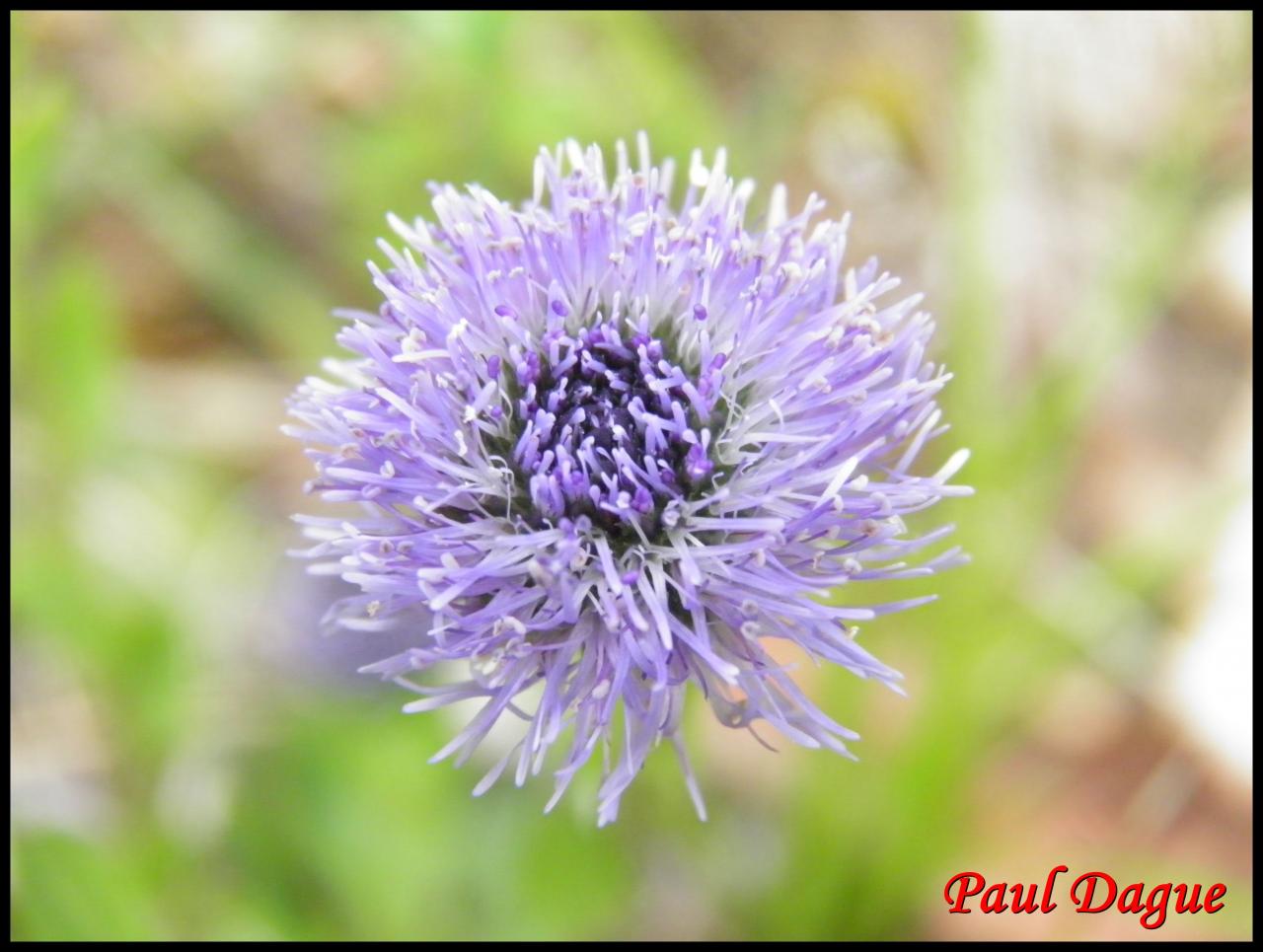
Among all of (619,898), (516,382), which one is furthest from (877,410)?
(619,898)

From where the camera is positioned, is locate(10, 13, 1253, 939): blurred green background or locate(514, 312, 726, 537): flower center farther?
locate(10, 13, 1253, 939): blurred green background

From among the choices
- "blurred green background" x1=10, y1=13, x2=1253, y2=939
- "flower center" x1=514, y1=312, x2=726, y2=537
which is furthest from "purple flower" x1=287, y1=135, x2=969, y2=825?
"blurred green background" x1=10, y1=13, x2=1253, y2=939

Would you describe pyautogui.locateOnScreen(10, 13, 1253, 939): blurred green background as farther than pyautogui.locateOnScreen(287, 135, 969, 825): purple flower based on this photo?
Yes

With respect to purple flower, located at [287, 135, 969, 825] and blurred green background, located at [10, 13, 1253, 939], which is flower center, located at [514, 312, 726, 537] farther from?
blurred green background, located at [10, 13, 1253, 939]

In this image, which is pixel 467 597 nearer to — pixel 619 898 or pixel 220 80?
pixel 619 898

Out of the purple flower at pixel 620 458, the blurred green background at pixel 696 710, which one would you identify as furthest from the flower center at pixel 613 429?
the blurred green background at pixel 696 710

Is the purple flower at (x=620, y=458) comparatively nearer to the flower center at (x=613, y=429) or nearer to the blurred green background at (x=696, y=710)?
the flower center at (x=613, y=429)
